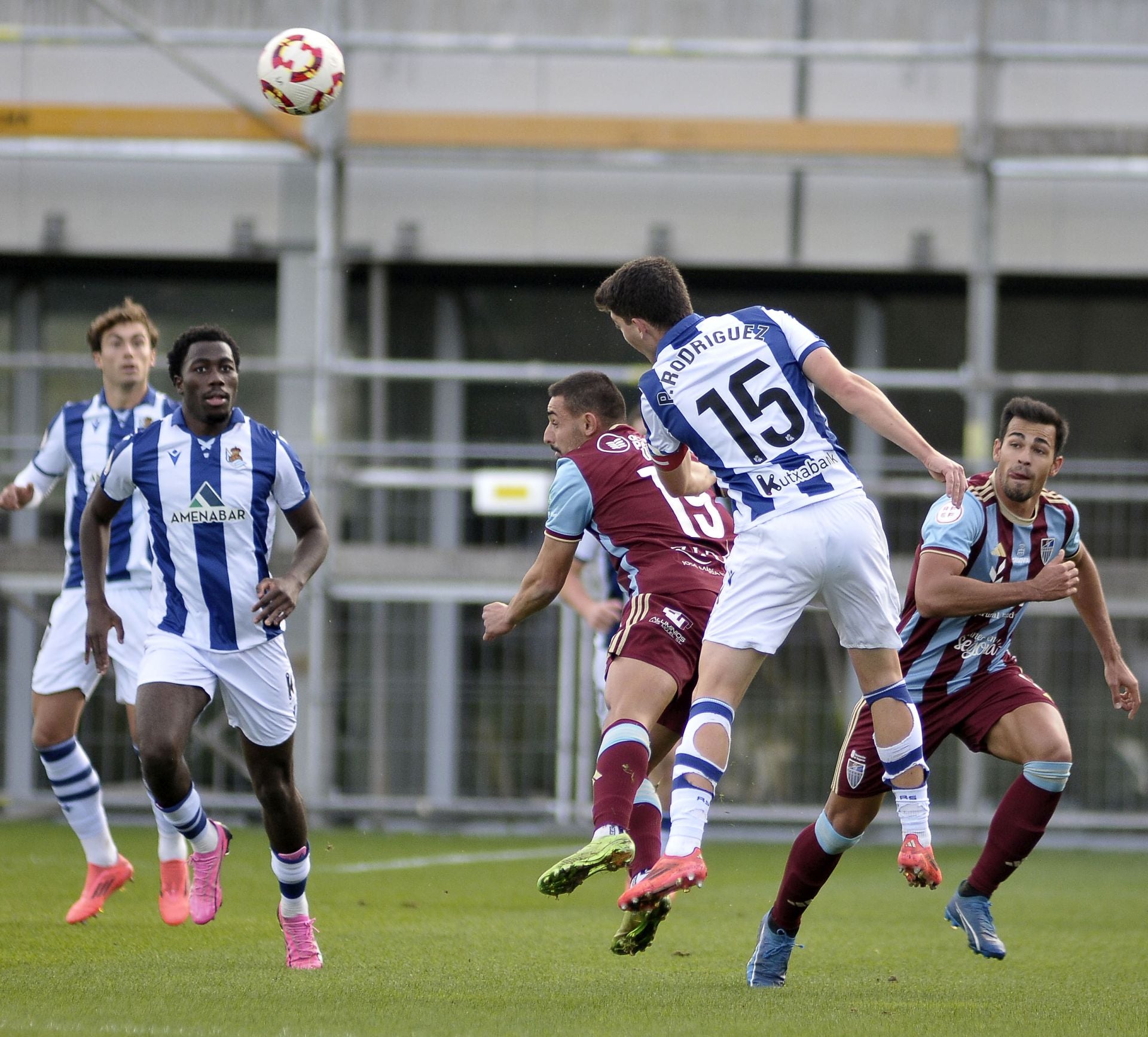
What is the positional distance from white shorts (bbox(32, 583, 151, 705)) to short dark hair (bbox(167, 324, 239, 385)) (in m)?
1.58

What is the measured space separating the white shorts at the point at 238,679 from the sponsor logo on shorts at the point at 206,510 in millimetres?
403

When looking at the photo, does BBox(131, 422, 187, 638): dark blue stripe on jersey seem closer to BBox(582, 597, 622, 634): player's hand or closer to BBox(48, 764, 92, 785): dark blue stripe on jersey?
BBox(48, 764, 92, 785): dark blue stripe on jersey

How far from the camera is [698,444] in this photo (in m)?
5.26

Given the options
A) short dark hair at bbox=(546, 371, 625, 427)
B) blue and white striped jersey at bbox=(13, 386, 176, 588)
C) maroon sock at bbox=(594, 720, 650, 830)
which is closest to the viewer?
maroon sock at bbox=(594, 720, 650, 830)

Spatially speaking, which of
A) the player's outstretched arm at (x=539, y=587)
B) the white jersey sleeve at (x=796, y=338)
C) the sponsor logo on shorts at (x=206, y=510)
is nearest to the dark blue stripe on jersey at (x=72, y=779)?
the sponsor logo on shorts at (x=206, y=510)

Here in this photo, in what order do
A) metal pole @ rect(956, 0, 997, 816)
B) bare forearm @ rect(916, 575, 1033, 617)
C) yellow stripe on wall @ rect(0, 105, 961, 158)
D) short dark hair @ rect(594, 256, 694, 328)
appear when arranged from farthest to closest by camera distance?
yellow stripe on wall @ rect(0, 105, 961, 158), metal pole @ rect(956, 0, 997, 816), bare forearm @ rect(916, 575, 1033, 617), short dark hair @ rect(594, 256, 694, 328)

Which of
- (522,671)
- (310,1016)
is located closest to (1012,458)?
(310,1016)

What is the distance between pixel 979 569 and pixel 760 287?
7.59 meters

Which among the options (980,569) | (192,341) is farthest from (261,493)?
(980,569)

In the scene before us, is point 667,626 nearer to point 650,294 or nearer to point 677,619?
point 677,619

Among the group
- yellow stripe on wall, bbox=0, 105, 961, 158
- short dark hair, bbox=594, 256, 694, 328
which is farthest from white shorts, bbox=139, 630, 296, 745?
yellow stripe on wall, bbox=0, 105, 961, 158

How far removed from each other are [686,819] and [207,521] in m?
1.98

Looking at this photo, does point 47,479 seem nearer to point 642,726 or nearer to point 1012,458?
point 642,726

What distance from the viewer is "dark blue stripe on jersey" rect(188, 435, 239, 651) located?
5.79 meters
